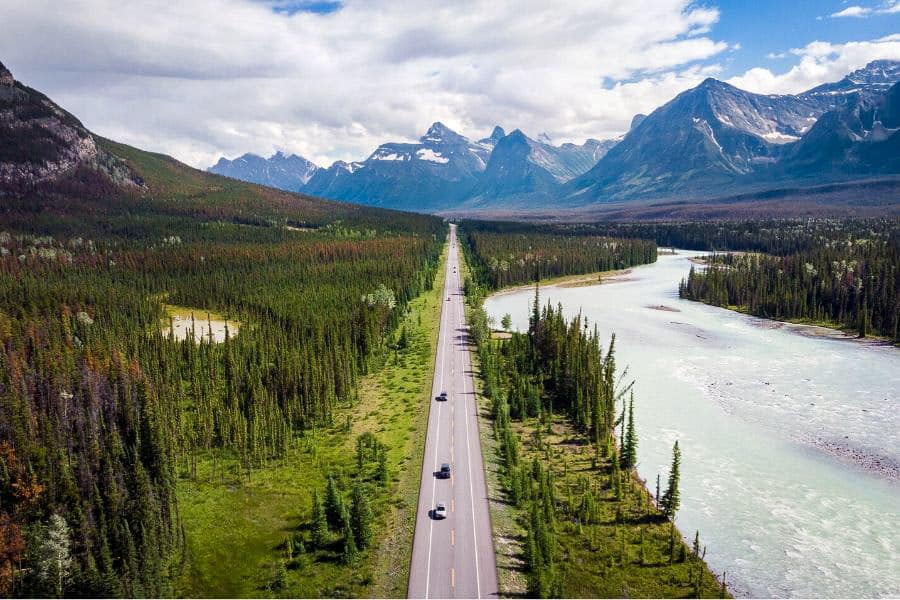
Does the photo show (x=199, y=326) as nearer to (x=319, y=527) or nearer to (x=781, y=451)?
(x=319, y=527)

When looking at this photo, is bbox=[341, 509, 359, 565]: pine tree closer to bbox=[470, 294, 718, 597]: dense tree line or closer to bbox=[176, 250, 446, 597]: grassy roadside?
bbox=[176, 250, 446, 597]: grassy roadside

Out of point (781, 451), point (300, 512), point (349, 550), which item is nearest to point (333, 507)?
point (300, 512)

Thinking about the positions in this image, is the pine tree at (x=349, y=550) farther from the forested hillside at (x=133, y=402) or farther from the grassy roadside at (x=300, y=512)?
the forested hillside at (x=133, y=402)

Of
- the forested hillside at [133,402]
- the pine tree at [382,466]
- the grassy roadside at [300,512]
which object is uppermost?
the forested hillside at [133,402]

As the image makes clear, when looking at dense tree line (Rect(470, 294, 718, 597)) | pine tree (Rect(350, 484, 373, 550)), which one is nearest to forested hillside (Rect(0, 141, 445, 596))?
pine tree (Rect(350, 484, 373, 550))

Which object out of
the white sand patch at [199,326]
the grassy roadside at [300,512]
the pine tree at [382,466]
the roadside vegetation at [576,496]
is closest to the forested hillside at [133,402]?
the white sand patch at [199,326]

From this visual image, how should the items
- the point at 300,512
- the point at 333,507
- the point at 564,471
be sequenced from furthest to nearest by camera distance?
the point at 564,471 < the point at 300,512 < the point at 333,507

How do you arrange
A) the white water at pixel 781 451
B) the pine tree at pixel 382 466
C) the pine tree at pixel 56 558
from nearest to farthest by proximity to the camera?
the pine tree at pixel 56 558
the white water at pixel 781 451
the pine tree at pixel 382 466

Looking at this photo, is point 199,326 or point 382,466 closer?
point 382,466
